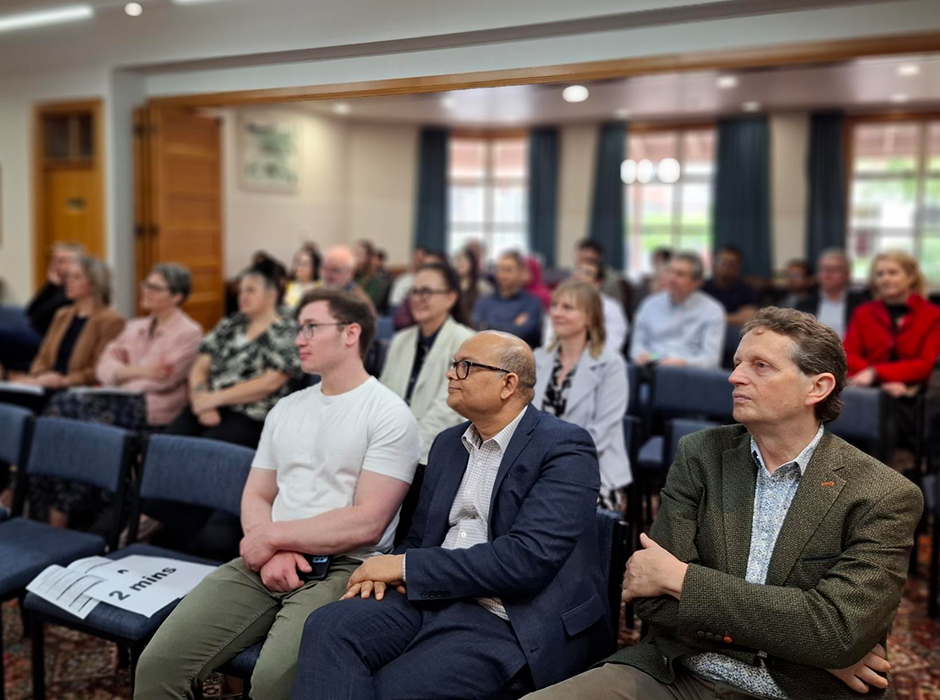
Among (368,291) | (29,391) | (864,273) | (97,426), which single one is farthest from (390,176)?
(97,426)

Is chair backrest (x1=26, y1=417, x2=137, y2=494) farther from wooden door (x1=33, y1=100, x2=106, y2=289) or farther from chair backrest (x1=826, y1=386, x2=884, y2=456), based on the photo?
wooden door (x1=33, y1=100, x2=106, y2=289)

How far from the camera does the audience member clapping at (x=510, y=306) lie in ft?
18.0

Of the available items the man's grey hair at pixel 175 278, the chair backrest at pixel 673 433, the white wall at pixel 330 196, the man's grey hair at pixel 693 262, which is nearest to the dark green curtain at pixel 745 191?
the white wall at pixel 330 196

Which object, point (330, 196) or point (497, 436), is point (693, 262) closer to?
point (497, 436)

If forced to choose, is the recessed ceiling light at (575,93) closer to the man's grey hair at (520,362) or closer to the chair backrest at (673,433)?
the chair backrest at (673,433)

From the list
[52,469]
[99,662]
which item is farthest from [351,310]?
[99,662]

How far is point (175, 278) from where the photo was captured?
429 cm

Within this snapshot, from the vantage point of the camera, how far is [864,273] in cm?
1092

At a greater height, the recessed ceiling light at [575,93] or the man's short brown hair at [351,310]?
the recessed ceiling light at [575,93]

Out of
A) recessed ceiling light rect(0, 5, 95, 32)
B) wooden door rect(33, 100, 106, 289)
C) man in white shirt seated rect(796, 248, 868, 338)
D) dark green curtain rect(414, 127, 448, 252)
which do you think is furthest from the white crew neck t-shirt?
dark green curtain rect(414, 127, 448, 252)

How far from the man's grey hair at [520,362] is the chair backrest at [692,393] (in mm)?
1766

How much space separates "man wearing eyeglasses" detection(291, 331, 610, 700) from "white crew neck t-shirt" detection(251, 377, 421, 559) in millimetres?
204

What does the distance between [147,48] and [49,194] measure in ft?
7.72

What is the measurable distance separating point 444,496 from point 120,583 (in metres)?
1.03
